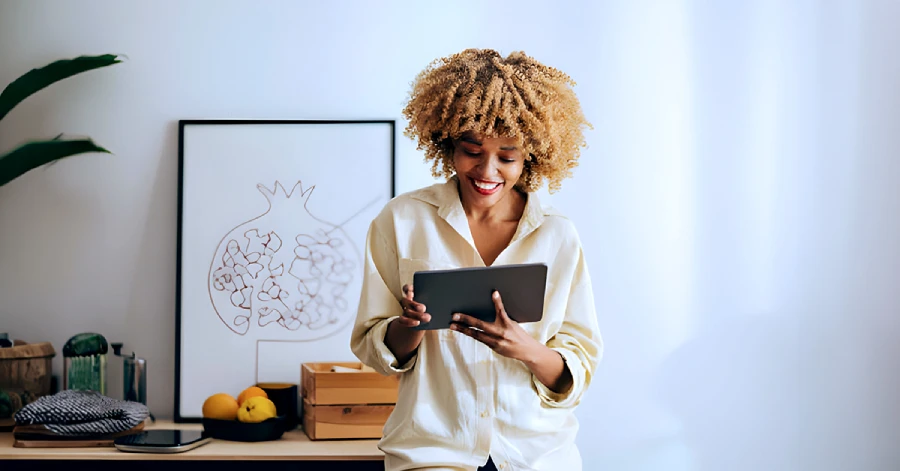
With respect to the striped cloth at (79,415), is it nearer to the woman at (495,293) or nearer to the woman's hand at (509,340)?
the woman at (495,293)

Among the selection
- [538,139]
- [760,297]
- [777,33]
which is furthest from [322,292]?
[777,33]

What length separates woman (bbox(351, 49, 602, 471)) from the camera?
1.40m

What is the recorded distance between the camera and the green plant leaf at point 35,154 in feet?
7.07

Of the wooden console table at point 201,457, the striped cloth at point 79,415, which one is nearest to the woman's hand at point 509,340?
the wooden console table at point 201,457

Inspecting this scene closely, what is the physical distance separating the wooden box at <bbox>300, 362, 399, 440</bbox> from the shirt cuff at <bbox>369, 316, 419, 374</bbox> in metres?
0.55

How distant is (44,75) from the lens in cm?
216

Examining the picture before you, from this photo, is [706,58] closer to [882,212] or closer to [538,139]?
[882,212]

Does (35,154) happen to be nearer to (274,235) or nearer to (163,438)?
(274,235)

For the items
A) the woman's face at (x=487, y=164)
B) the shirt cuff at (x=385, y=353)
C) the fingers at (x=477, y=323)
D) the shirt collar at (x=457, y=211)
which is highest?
the woman's face at (x=487, y=164)

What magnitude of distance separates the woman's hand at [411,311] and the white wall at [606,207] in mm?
1007

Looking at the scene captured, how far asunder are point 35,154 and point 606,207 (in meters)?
1.60

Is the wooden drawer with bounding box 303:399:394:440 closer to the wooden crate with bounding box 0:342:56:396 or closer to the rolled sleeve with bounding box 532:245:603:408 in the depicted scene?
the rolled sleeve with bounding box 532:245:603:408

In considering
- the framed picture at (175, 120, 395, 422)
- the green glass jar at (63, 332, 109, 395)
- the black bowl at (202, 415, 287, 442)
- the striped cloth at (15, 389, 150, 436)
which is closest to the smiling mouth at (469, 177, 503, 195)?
the framed picture at (175, 120, 395, 422)

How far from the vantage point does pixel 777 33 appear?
2.31m
